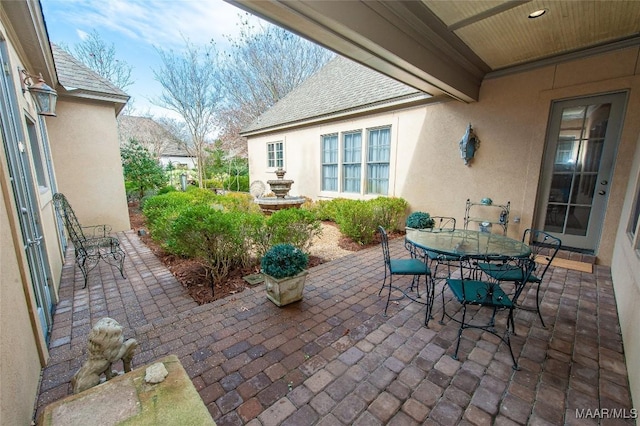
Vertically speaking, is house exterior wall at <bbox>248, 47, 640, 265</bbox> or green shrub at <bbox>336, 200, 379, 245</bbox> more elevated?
house exterior wall at <bbox>248, 47, 640, 265</bbox>

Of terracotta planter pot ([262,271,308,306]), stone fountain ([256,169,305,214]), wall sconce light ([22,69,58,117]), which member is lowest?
terracotta planter pot ([262,271,308,306])

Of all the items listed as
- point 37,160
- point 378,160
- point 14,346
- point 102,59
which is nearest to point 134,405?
point 14,346

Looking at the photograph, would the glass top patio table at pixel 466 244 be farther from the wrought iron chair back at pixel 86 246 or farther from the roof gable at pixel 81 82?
the roof gable at pixel 81 82

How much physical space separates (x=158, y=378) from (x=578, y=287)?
15.7ft

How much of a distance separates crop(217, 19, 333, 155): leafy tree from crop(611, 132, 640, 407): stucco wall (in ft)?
52.8

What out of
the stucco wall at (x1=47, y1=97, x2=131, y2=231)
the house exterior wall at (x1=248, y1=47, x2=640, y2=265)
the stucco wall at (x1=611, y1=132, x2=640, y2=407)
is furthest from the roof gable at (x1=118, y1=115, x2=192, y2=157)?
the stucco wall at (x1=611, y1=132, x2=640, y2=407)

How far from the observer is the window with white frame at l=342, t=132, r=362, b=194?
7.51m

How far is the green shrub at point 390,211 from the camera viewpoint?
5.79 m

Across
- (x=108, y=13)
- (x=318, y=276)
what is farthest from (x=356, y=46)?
(x=108, y=13)

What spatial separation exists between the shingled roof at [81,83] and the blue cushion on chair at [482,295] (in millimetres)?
7886

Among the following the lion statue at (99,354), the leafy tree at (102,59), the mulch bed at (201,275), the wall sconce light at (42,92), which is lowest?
the mulch bed at (201,275)

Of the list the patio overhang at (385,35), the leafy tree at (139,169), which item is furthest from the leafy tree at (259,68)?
the patio overhang at (385,35)

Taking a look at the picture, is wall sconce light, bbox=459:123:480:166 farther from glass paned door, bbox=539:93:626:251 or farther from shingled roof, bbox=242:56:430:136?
shingled roof, bbox=242:56:430:136

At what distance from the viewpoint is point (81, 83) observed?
226 inches
